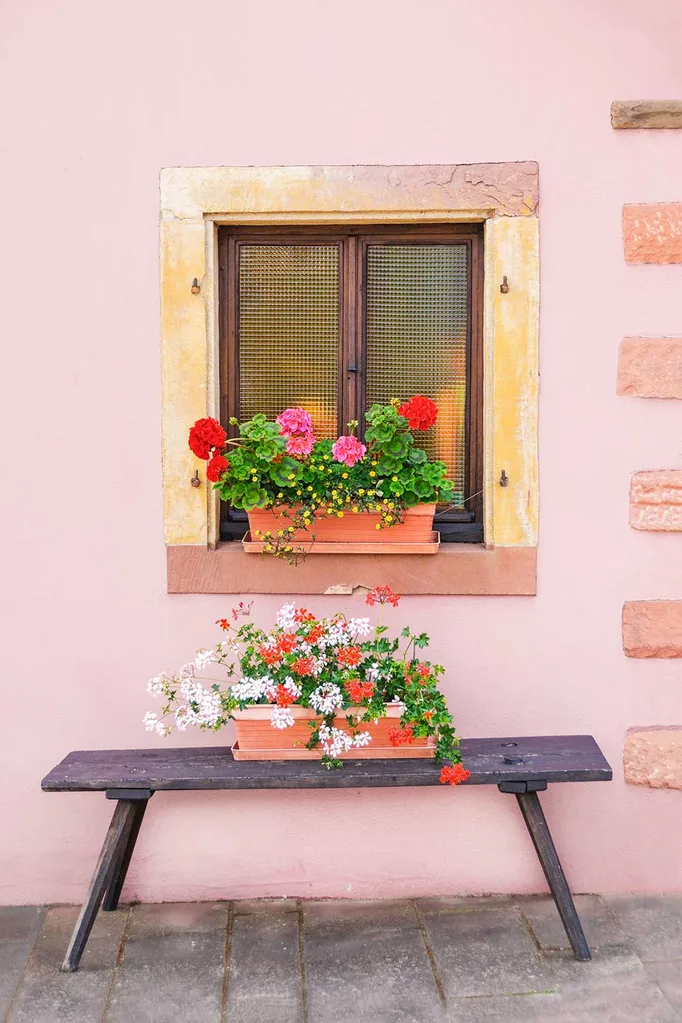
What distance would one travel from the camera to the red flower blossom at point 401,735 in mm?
2895

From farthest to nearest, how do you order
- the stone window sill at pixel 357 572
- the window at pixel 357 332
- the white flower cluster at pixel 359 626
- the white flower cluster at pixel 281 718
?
the window at pixel 357 332, the stone window sill at pixel 357 572, the white flower cluster at pixel 359 626, the white flower cluster at pixel 281 718

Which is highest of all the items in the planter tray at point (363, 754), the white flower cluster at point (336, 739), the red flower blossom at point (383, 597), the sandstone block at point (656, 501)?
the sandstone block at point (656, 501)

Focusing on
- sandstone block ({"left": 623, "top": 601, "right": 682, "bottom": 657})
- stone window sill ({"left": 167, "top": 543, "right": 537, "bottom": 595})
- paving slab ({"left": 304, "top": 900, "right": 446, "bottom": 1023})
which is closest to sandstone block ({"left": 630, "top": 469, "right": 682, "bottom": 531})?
sandstone block ({"left": 623, "top": 601, "right": 682, "bottom": 657})

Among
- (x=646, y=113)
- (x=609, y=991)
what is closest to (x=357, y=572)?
(x=609, y=991)

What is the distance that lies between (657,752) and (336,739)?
1.26 metres

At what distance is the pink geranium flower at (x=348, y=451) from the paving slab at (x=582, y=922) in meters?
1.72

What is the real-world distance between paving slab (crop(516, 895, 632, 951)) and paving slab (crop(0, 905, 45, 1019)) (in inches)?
67.3

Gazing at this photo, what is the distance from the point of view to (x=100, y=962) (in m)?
2.94

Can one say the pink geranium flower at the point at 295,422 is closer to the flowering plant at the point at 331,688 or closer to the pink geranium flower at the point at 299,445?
the pink geranium flower at the point at 299,445

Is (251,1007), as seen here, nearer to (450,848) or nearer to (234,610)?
(450,848)

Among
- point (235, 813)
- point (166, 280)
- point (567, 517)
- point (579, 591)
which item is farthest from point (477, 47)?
point (235, 813)

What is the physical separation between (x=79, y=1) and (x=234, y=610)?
2202mm

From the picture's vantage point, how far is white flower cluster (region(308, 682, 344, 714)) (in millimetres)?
2896

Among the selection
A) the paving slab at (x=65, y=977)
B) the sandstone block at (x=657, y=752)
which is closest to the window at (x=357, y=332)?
the sandstone block at (x=657, y=752)
